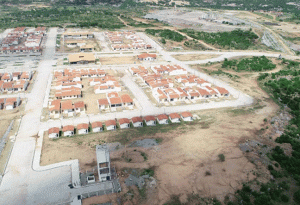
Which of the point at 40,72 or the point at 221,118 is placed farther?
the point at 40,72

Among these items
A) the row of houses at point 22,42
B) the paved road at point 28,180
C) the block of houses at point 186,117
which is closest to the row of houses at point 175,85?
the block of houses at point 186,117

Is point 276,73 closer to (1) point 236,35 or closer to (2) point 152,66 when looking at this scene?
(2) point 152,66

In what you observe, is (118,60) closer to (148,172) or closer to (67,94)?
(67,94)

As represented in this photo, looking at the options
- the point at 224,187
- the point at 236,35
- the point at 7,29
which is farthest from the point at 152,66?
the point at 7,29

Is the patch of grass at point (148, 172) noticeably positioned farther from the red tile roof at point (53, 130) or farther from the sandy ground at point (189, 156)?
the red tile roof at point (53, 130)

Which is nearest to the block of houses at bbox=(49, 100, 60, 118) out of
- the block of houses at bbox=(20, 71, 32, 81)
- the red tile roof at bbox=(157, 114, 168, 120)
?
the red tile roof at bbox=(157, 114, 168, 120)

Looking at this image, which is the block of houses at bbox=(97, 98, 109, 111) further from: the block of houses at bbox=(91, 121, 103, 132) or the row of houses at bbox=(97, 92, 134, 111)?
the block of houses at bbox=(91, 121, 103, 132)

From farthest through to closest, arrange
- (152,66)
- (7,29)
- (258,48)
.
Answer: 1. (7,29)
2. (258,48)
3. (152,66)

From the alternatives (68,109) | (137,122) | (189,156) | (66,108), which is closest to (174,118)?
(137,122)
